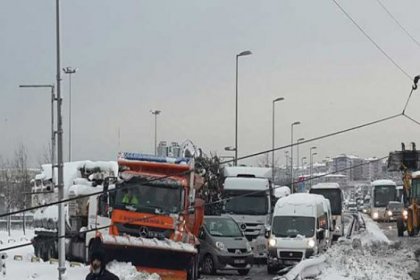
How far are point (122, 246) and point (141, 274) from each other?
4.14 ft

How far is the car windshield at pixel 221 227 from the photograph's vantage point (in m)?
24.5

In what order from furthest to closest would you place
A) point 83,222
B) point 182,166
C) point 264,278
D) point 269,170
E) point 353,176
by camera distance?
point 353,176 < point 269,170 < point 83,222 < point 264,278 < point 182,166

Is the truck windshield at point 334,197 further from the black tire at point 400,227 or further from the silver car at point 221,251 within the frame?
the silver car at point 221,251

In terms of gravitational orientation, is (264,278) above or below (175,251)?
below

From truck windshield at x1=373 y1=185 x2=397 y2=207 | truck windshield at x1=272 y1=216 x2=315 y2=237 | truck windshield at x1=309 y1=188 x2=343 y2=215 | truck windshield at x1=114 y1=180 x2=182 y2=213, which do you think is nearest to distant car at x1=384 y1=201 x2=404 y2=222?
truck windshield at x1=373 y1=185 x2=397 y2=207

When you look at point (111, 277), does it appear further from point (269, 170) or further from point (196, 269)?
point (269, 170)

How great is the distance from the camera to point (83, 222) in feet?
88.3

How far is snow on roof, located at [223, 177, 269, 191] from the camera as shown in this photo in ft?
106

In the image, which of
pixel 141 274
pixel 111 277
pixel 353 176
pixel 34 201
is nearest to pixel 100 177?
pixel 34 201

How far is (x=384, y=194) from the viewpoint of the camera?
64.7m

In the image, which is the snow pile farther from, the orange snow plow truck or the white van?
the white van

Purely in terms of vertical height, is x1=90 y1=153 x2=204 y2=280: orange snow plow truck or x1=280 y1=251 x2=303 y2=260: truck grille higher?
x1=90 y1=153 x2=204 y2=280: orange snow plow truck

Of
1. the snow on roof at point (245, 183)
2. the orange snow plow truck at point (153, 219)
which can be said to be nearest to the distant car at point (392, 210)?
the snow on roof at point (245, 183)

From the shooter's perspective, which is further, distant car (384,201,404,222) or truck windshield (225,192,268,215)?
distant car (384,201,404,222)
